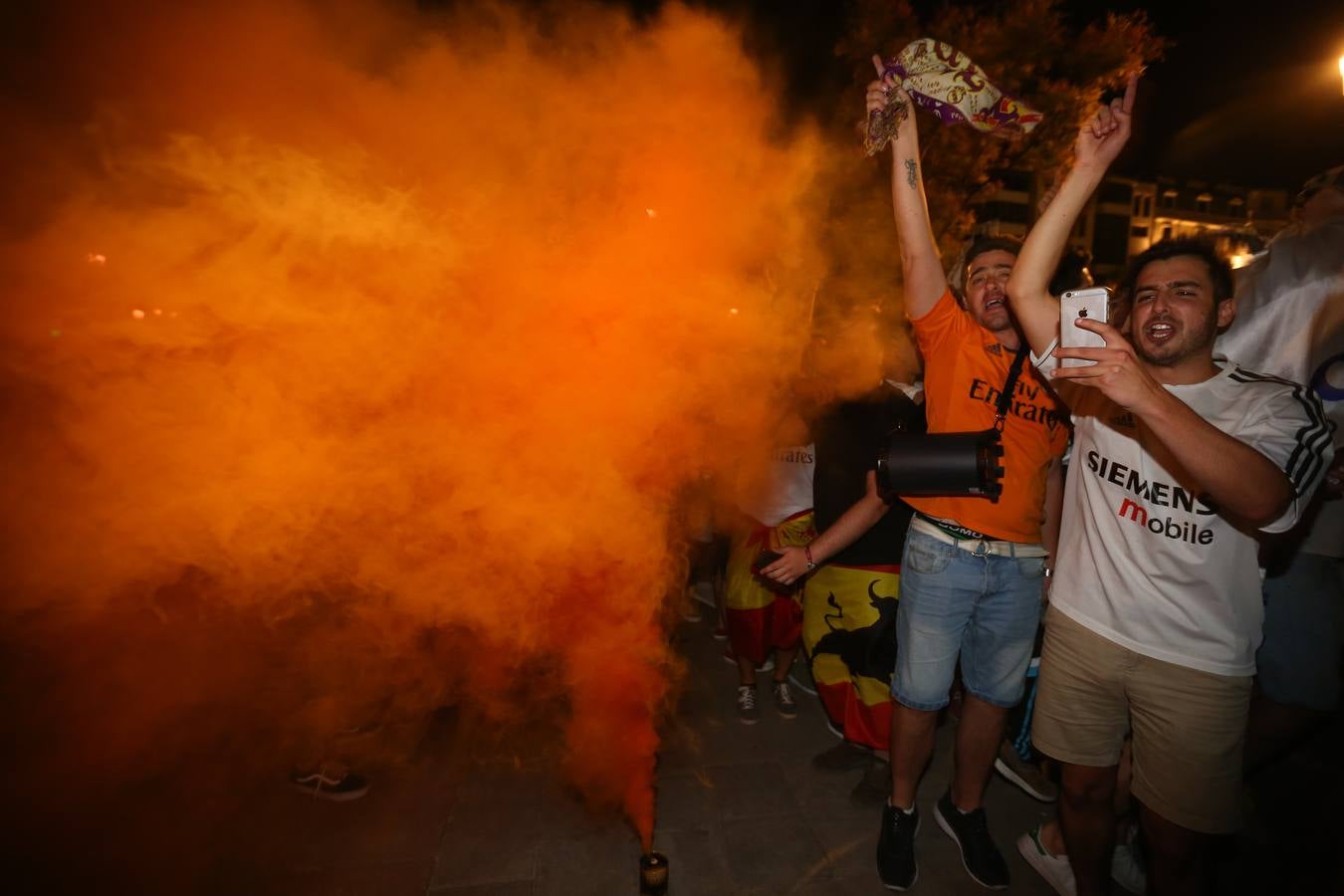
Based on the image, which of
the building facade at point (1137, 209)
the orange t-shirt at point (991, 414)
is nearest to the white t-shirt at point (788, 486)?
the orange t-shirt at point (991, 414)

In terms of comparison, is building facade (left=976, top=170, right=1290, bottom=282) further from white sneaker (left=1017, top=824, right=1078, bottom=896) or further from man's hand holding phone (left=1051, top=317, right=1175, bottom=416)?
man's hand holding phone (left=1051, top=317, right=1175, bottom=416)

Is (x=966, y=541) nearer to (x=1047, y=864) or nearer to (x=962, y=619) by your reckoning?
(x=962, y=619)

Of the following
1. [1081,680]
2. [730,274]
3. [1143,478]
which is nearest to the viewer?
[1143,478]

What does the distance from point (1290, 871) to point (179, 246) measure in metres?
5.70

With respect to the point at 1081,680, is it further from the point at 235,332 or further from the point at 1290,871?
the point at 235,332

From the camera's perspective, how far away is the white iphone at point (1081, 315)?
A: 1786 millimetres

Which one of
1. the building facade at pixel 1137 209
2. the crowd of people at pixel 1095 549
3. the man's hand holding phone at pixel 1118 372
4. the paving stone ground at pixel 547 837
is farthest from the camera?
the building facade at pixel 1137 209

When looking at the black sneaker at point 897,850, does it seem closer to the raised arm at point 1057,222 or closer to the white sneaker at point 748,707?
the white sneaker at point 748,707

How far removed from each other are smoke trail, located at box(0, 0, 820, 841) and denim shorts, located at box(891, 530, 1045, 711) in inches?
51.0

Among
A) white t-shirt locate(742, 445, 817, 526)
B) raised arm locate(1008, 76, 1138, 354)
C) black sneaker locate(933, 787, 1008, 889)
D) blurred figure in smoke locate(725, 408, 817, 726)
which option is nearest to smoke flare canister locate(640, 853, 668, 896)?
black sneaker locate(933, 787, 1008, 889)

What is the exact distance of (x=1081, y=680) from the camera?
91.9 inches

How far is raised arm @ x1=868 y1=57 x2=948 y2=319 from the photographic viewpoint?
99.5 inches

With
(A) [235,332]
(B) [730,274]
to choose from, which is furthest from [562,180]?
(A) [235,332]

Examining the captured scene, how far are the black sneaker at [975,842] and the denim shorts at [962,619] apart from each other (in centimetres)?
59
